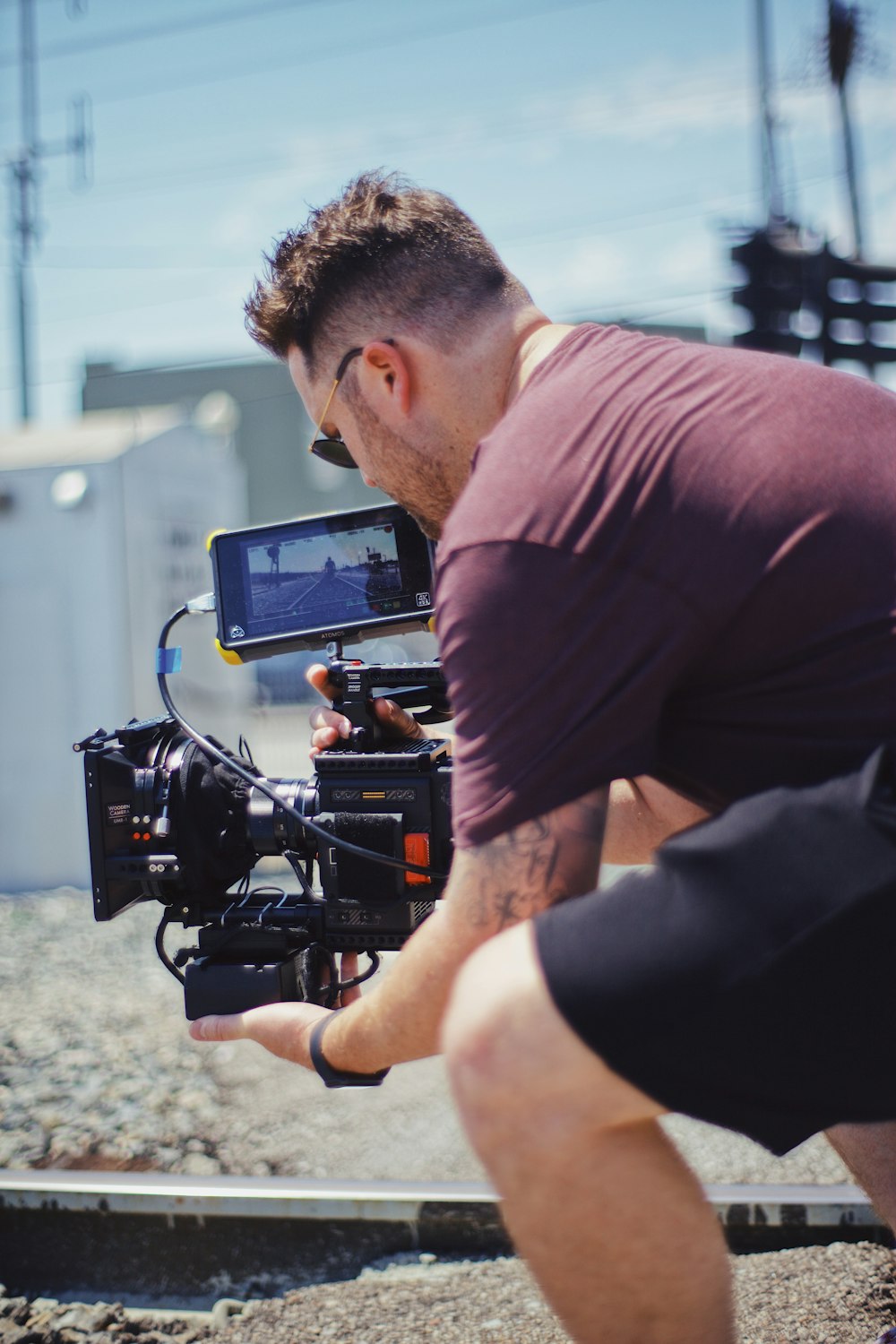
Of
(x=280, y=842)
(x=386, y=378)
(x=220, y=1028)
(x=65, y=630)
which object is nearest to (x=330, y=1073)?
(x=220, y=1028)

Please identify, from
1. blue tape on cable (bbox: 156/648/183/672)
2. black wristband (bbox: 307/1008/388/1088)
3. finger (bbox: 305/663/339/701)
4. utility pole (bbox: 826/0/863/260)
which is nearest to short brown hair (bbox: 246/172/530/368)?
finger (bbox: 305/663/339/701)

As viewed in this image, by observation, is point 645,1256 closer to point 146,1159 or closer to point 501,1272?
point 501,1272

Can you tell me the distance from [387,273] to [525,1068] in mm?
1240

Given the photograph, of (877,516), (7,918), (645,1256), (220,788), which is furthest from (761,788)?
(7,918)

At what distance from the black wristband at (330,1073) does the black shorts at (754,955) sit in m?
0.58

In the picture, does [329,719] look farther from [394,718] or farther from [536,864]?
[536,864]

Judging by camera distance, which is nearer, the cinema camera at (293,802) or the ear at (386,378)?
the ear at (386,378)

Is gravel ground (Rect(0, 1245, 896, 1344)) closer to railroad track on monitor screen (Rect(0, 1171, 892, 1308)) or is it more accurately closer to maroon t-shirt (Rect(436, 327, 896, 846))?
railroad track on monitor screen (Rect(0, 1171, 892, 1308))

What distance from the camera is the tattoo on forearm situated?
1437 millimetres

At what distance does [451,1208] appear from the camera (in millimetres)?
2576

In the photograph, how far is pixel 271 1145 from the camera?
3.29 metres

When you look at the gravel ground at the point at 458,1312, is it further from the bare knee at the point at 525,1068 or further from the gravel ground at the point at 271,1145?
the bare knee at the point at 525,1068

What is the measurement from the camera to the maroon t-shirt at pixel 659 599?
4.51 ft

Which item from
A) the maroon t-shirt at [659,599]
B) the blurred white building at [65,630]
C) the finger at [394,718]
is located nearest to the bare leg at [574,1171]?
Answer: the maroon t-shirt at [659,599]
